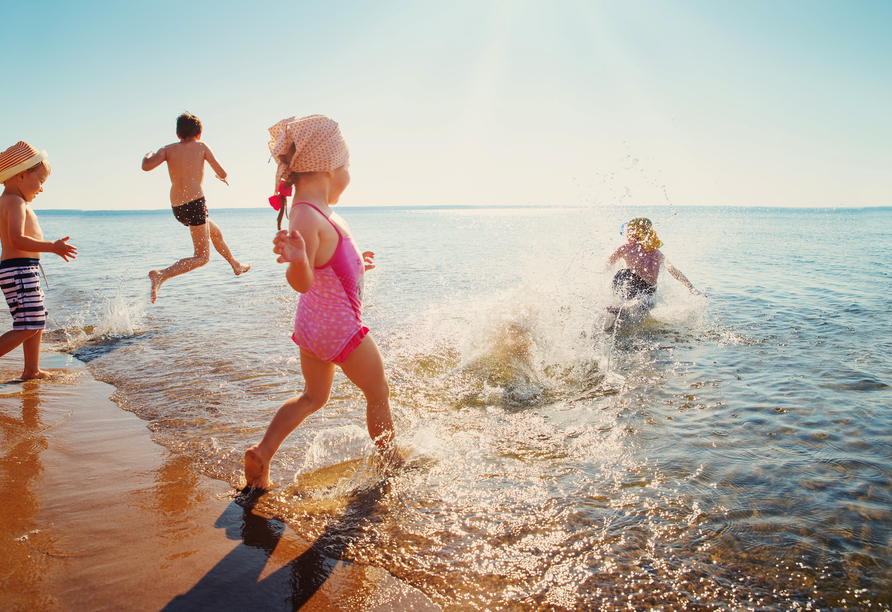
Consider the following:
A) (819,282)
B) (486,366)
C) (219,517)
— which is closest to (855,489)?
(486,366)

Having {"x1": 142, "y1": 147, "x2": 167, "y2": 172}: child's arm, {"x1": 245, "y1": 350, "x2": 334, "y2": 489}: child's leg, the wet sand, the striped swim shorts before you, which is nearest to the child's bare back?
{"x1": 142, "y1": 147, "x2": 167, "y2": 172}: child's arm

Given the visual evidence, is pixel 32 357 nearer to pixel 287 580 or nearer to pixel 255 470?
pixel 255 470

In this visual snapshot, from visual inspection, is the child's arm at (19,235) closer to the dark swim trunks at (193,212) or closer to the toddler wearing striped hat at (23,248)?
the toddler wearing striped hat at (23,248)

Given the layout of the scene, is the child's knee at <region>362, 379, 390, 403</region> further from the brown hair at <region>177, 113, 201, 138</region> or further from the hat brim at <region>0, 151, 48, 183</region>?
the hat brim at <region>0, 151, 48, 183</region>

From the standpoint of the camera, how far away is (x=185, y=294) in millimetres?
10578

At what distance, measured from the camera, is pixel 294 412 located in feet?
9.39

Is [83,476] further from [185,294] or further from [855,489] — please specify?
[185,294]

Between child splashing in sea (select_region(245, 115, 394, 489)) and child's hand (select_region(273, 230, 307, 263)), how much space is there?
0.15 metres

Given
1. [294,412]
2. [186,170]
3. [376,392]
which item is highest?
[186,170]

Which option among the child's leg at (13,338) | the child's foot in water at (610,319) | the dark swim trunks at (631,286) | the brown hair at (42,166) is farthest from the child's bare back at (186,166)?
the dark swim trunks at (631,286)

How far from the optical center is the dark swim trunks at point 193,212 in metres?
5.36

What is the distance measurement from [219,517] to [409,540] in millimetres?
1108

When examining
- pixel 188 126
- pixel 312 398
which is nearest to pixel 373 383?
pixel 312 398

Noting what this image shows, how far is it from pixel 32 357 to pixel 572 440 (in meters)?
5.56
